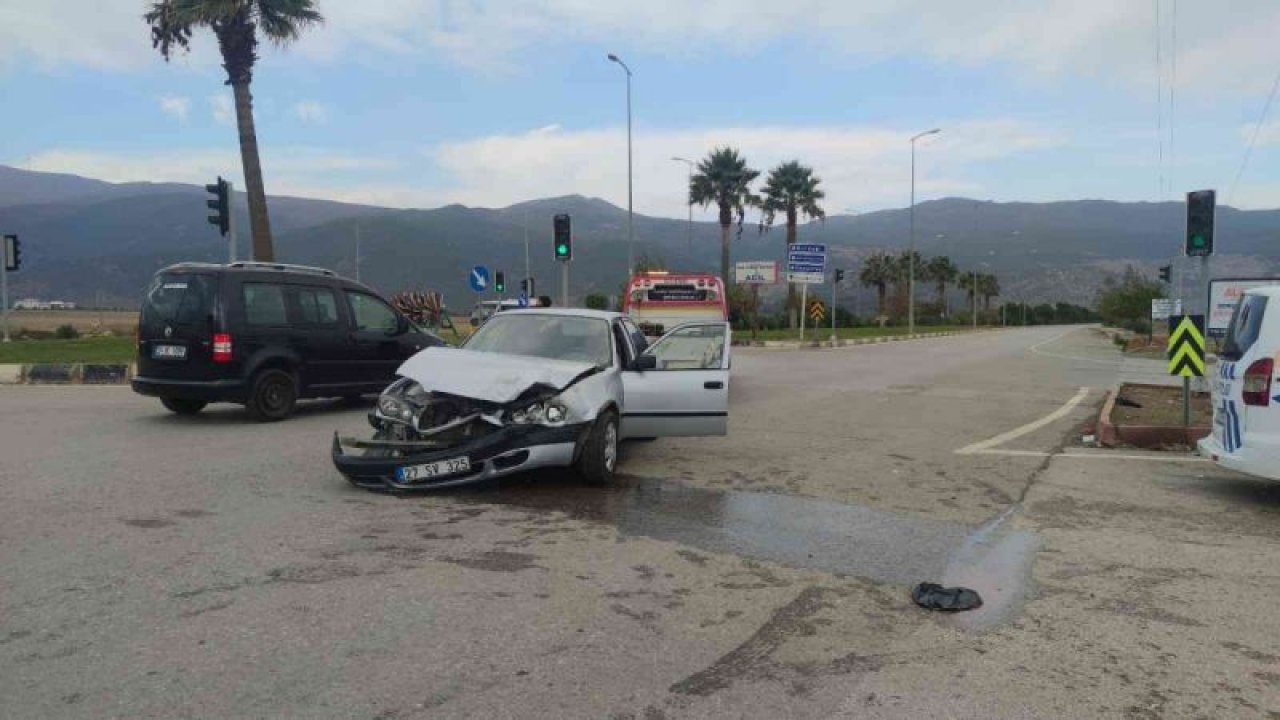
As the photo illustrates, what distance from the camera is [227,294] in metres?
10.7

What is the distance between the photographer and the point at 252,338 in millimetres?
10875

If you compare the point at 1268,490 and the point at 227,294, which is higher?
the point at 227,294

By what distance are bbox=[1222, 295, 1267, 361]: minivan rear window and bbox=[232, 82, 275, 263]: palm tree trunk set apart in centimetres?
2581

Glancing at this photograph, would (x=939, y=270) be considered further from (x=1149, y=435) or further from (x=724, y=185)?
(x=1149, y=435)

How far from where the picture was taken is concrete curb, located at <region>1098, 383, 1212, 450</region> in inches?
420

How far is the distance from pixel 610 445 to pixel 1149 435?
6.89 meters

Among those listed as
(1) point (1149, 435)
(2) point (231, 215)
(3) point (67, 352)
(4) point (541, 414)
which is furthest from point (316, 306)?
(3) point (67, 352)

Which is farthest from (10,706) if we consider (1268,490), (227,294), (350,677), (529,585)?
(1268,490)

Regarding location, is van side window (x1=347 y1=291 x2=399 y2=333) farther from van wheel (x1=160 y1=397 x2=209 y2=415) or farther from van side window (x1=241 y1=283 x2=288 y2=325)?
van wheel (x1=160 y1=397 x2=209 y2=415)

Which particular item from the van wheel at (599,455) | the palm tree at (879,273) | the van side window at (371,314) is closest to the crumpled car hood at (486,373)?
the van wheel at (599,455)

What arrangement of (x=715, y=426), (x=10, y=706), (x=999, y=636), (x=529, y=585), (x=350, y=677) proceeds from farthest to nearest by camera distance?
(x=715, y=426) → (x=529, y=585) → (x=999, y=636) → (x=350, y=677) → (x=10, y=706)

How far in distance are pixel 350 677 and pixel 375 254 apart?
538ft

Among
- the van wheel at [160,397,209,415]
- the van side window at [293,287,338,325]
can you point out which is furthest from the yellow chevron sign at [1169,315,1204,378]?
the van wheel at [160,397,209,415]

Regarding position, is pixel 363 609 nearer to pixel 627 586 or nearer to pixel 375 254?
pixel 627 586
